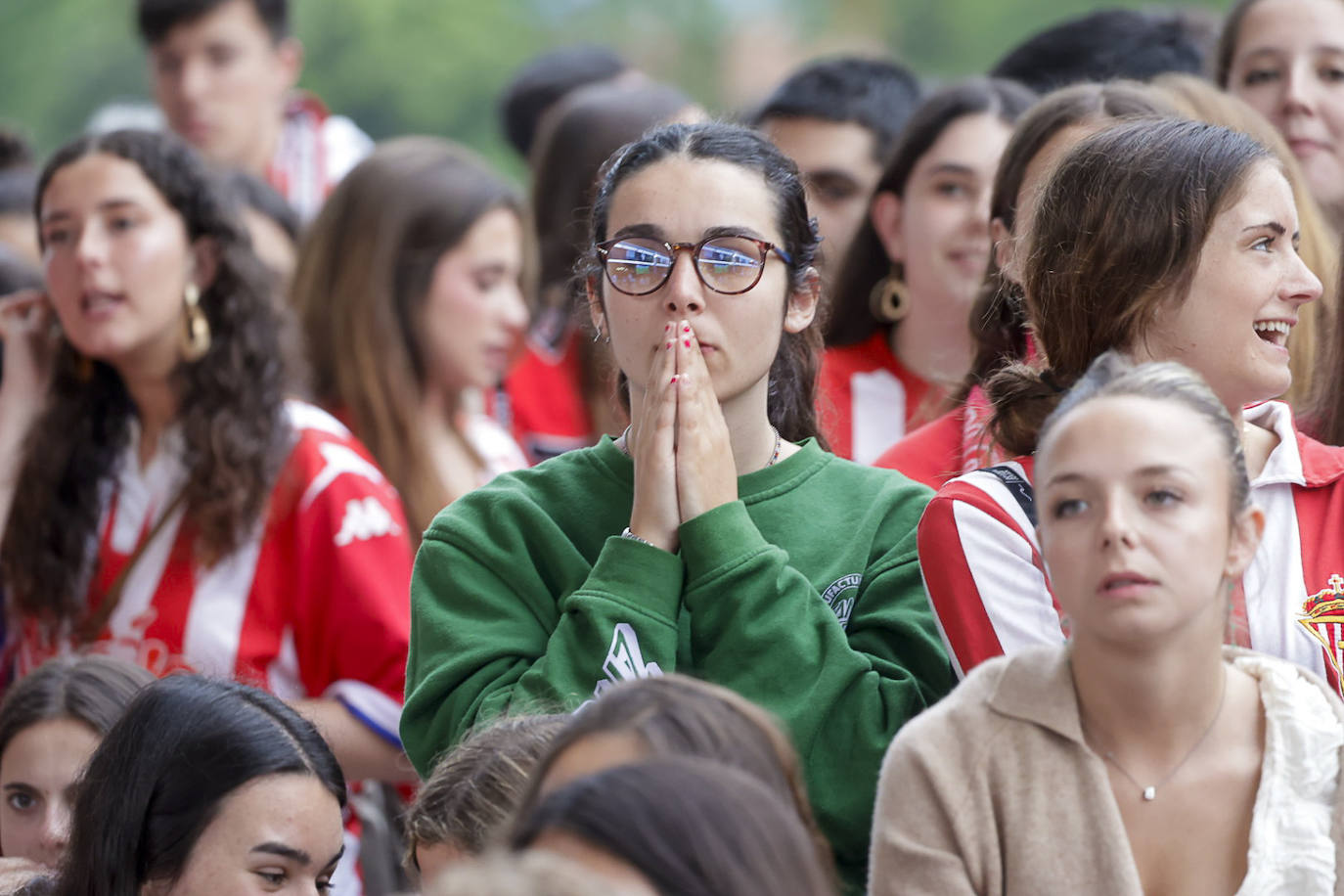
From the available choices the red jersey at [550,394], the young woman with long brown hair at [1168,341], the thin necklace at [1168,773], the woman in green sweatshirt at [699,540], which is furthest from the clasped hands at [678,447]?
the red jersey at [550,394]

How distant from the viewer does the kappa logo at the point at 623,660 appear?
8.58ft

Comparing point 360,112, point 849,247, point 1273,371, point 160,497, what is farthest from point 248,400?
point 360,112

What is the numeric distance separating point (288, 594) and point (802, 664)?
2017mm

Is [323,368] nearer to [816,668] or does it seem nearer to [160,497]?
[160,497]

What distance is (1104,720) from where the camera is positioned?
7.48 feet

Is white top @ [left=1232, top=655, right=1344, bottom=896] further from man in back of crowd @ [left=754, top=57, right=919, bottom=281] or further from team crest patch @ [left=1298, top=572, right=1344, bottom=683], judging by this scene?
man in back of crowd @ [left=754, top=57, right=919, bottom=281]

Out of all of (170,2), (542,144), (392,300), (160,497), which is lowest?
(160,497)

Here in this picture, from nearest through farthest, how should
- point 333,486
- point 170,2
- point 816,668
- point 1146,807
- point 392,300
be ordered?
1. point 1146,807
2. point 816,668
3. point 333,486
4. point 392,300
5. point 170,2

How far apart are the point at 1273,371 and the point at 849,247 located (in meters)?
1.87

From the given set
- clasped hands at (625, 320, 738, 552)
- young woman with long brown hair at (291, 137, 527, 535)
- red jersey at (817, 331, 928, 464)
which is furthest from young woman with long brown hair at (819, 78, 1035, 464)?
clasped hands at (625, 320, 738, 552)

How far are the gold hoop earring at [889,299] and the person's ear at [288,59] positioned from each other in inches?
137

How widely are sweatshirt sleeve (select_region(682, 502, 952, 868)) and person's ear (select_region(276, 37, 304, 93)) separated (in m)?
4.93

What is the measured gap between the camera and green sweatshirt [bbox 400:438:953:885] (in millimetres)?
2615

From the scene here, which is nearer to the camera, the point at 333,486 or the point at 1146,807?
the point at 1146,807
